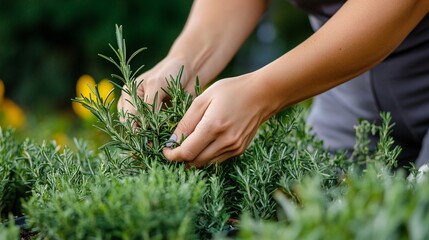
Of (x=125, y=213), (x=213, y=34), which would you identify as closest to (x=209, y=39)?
(x=213, y=34)

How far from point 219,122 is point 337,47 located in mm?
304

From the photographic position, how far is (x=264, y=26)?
23.8 feet

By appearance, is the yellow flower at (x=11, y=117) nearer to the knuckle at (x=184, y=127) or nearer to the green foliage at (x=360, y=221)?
the knuckle at (x=184, y=127)

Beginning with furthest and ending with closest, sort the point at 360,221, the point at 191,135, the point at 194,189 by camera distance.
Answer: the point at 191,135
the point at 194,189
the point at 360,221

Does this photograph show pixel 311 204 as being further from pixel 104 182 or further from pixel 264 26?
pixel 264 26

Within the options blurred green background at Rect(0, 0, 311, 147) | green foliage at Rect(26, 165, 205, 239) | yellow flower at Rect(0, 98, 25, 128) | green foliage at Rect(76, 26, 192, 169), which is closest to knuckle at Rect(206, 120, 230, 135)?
green foliage at Rect(76, 26, 192, 169)

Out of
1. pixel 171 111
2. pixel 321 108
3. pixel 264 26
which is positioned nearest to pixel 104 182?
pixel 171 111

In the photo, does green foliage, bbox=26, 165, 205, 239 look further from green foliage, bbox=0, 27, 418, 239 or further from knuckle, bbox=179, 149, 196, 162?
knuckle, bbox=179, 149, 196, 162

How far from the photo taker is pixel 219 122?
4.16 feet

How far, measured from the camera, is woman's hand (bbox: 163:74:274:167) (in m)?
1.26

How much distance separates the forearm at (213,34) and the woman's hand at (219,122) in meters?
0.41

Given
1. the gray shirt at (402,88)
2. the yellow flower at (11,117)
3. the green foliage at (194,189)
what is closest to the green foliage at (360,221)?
the green foliage at (194,189)

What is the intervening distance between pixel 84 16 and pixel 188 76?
3.75 metres

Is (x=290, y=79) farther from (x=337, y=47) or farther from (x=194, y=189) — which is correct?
(x=194, y=189)
